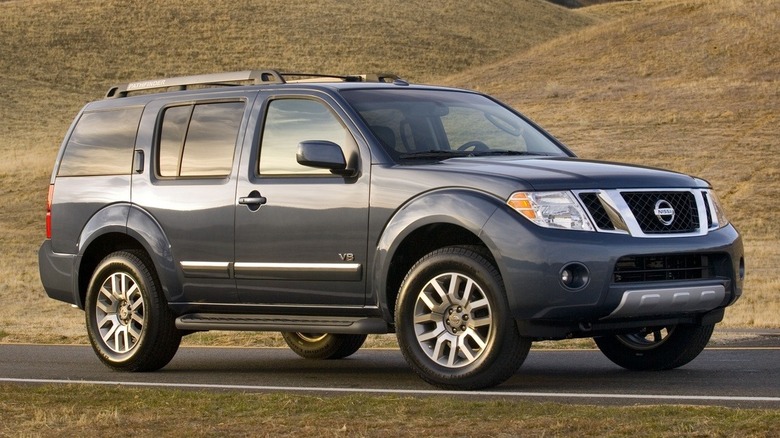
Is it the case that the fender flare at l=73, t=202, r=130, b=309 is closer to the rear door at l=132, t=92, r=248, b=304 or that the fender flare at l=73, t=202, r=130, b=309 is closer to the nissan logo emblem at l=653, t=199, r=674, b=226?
the rear door at l=132, t=92, r=248, b=304

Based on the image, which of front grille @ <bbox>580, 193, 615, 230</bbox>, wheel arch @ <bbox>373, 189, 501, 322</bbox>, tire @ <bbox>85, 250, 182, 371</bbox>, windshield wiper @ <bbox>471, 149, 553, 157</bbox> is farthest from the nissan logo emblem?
tire @ <bbox>85, 250, 182, 371</bbox>

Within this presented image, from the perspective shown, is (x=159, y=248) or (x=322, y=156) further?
(x=159, y=248)

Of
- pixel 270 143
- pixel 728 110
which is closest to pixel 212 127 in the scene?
pixel 270 143

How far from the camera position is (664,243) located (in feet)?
29.1

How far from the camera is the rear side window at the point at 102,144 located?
11.2 meters

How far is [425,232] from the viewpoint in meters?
9.38

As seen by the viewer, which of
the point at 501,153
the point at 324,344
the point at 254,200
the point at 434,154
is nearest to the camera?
the point at 434,154

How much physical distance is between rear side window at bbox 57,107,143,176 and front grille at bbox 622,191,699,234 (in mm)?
4038

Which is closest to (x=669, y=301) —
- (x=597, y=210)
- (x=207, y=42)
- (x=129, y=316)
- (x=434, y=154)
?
(x=597, y=210)

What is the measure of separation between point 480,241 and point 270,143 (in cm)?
182

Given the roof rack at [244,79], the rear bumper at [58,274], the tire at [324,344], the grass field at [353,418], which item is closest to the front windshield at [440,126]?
the roof rack at [244,79]

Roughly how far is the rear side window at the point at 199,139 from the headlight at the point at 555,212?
2532 mm

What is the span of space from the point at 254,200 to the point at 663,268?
281cm

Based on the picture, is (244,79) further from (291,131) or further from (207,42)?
(207,42)
